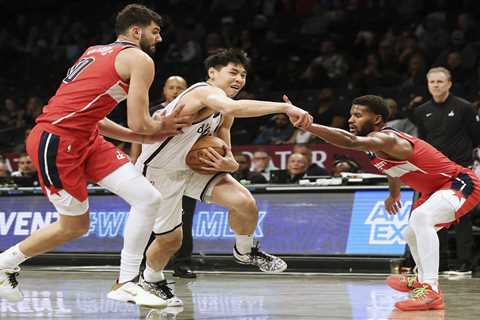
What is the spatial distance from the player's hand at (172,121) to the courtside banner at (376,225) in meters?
3.78

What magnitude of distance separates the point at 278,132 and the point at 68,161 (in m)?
6.99

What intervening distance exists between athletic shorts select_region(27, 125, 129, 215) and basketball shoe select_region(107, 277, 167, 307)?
1.82ft

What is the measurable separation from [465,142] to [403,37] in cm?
468

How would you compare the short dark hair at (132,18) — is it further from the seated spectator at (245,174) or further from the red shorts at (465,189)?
the seated spectator at (245,174)

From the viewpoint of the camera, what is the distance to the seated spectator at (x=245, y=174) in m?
10.4

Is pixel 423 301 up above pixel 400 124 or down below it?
below

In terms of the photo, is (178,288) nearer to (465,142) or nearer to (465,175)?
(465,175)

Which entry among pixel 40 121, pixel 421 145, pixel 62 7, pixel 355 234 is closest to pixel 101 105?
pixel 40 121

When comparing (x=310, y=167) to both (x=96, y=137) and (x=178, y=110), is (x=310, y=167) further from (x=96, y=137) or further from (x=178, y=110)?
(x=96, y=137)

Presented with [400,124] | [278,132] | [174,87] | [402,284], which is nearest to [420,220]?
[402,284]

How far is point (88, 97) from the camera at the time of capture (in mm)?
5785

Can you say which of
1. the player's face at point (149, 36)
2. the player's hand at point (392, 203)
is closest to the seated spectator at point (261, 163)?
the player's hand at point (392, 203)

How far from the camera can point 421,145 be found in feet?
22.8

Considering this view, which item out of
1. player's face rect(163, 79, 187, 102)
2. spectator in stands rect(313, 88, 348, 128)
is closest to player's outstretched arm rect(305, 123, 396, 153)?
player's face rect(163, 79, 187, 102)
